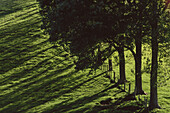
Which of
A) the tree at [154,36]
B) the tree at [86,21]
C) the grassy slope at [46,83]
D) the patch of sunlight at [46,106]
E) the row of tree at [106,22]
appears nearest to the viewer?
the tree at [86,21]

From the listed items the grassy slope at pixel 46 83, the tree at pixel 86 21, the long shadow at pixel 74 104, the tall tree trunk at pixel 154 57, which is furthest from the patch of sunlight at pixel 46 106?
the tall tree trunk at pixel 154 57

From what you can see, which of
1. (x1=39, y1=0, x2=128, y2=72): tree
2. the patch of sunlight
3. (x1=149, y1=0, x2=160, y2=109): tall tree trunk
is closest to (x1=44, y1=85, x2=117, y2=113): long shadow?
the patch of sunlight

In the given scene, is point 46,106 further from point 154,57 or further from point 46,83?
point 154,57

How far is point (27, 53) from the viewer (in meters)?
54.9

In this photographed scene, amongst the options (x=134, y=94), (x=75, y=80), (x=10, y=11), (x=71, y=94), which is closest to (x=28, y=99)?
(x=71, y=94)

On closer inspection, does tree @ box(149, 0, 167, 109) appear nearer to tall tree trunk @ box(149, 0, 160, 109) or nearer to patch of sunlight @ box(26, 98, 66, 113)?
tall tree trunk @ box(149, 0, 160, 109)

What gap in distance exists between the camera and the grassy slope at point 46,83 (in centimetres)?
3136

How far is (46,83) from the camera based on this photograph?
4050 centimetres

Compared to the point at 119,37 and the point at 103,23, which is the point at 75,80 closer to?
the point at 119,37

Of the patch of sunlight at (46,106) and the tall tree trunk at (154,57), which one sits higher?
the tall tree trunk at (154,57)

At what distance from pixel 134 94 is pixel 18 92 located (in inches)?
814

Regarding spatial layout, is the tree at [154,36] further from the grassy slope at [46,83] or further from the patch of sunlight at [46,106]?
the patch of sunlight at [46,106]

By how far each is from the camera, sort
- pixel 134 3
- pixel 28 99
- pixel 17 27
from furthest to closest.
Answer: pixel 17 27, pixel 28 99, pixel 134 3

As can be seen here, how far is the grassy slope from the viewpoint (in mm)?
31359
